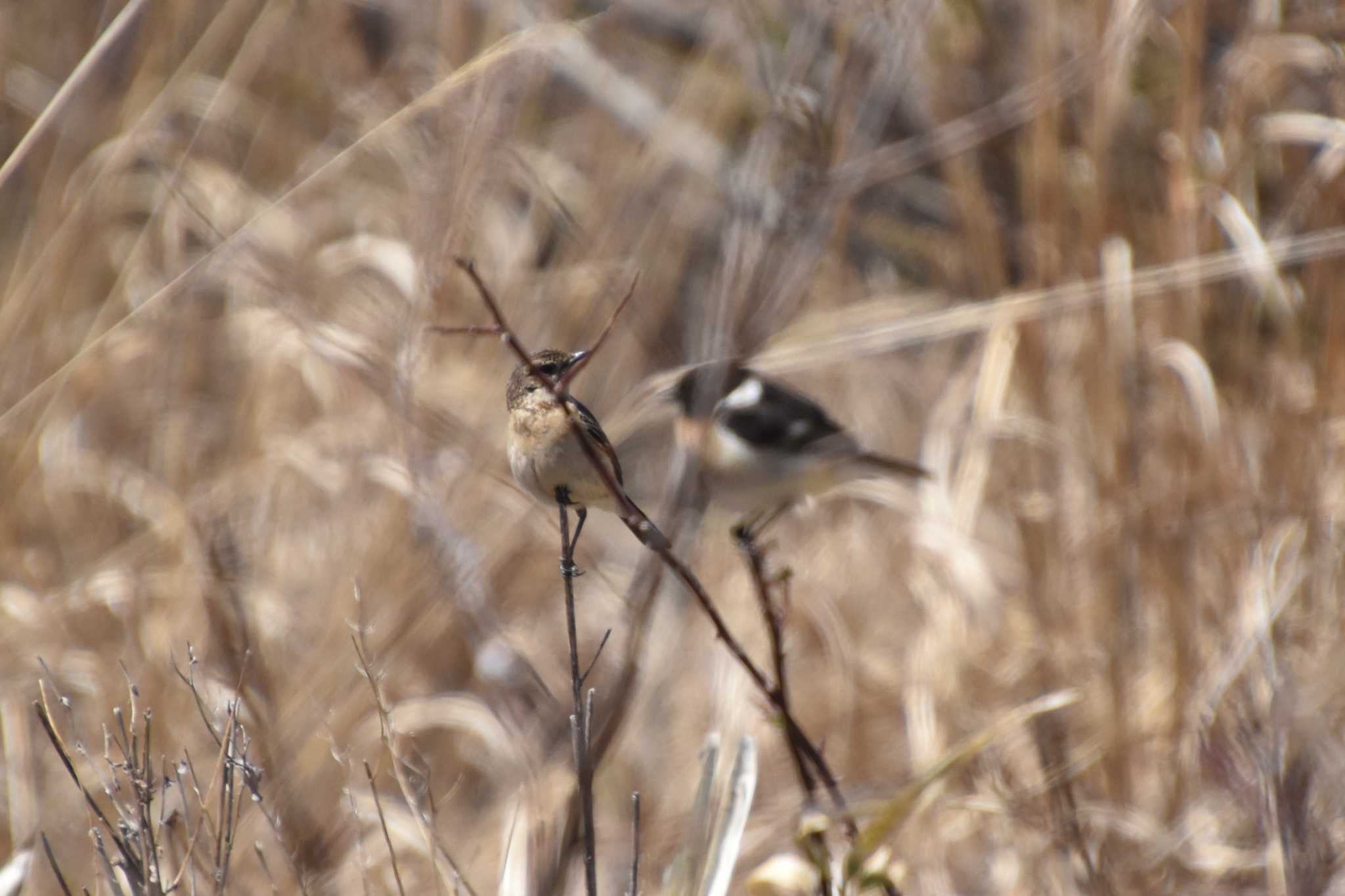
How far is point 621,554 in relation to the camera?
4.43m

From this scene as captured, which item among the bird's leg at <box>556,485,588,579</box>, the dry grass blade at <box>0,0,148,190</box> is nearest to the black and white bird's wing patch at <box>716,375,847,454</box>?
the bird's leg at <box>556,485,588,579</box>

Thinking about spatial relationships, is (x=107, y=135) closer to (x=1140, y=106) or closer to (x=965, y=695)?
(x=965, y=695)

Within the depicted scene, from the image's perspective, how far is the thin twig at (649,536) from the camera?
997mm

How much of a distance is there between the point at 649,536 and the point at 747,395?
5.52 feet

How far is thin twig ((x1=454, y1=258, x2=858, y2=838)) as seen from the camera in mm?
997

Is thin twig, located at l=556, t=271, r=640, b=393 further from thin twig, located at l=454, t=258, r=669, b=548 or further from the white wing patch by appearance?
the white wing patch

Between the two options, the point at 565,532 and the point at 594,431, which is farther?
the point at 594,431

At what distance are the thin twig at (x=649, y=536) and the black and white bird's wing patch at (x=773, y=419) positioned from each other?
119cm

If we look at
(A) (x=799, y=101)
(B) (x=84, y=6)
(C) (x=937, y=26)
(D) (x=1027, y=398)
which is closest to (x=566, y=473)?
(A) (x=799, y=101)

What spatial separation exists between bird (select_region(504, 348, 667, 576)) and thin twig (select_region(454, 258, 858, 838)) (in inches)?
3.4

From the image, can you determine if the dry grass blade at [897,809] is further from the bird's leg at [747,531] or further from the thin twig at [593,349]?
the thin twig at [593,349]

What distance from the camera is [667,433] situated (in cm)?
402

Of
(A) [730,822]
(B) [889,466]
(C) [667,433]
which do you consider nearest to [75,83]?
(A) [730,822]

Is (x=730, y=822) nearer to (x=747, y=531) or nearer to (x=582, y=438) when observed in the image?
(x=747, y=531)
